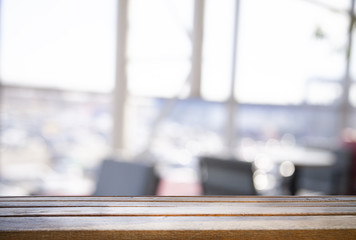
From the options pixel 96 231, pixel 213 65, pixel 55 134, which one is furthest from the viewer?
pixel 213 65

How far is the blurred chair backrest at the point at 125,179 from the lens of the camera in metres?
2.74

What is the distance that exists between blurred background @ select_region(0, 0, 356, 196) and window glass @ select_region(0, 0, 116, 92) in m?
0.01

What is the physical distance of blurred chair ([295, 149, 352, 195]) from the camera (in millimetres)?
4164

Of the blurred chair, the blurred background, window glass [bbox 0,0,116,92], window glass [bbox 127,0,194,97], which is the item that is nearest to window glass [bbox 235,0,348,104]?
the blurred background

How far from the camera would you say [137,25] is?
504cm

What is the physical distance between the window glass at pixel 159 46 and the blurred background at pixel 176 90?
0.01 m

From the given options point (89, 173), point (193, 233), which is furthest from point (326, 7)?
point (193, 233)

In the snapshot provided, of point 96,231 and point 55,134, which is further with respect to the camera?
point 55,134

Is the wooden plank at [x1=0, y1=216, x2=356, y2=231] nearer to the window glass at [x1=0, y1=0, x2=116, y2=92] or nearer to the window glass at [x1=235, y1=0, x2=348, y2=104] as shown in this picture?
the window glass at [x1=0, y1=0, x2=116, y2=92]

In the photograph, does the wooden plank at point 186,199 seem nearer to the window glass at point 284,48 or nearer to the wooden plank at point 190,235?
the wooden plank at point 190,235

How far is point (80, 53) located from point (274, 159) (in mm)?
2891

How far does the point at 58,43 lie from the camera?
467 cm

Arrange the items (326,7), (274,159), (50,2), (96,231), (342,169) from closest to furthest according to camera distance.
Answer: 1. (96,231)
2. (274,159)
3. (342,169)
4. (50,2)
5. (326,7)

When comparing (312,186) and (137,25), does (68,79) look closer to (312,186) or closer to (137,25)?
(137,25)
